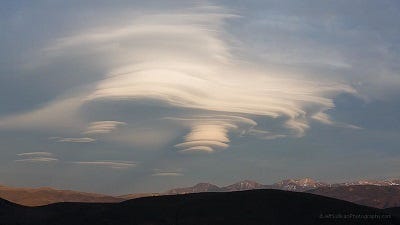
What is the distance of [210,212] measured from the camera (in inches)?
5305

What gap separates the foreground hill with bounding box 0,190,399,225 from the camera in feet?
420

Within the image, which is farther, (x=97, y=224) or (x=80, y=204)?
(x=80, y=204)

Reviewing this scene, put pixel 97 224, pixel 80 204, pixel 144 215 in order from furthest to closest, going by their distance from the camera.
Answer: pixel 80 204
pixel 144 215
pixel 97 224

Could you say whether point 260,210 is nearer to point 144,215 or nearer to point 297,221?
point 297,221

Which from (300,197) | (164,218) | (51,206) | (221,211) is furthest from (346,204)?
(51,206)

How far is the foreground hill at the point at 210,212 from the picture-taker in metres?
128

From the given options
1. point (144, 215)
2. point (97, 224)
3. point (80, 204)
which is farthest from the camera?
point (80, 204)

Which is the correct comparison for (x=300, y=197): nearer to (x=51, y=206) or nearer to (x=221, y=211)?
(x=221, y=211)

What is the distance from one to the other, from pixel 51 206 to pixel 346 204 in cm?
8892

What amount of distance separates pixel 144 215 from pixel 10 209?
45.4 meters

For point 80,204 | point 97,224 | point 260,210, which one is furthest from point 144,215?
point 260,210

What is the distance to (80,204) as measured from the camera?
144625 millimetres

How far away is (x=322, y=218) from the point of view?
134m

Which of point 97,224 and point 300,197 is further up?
point 300,197
